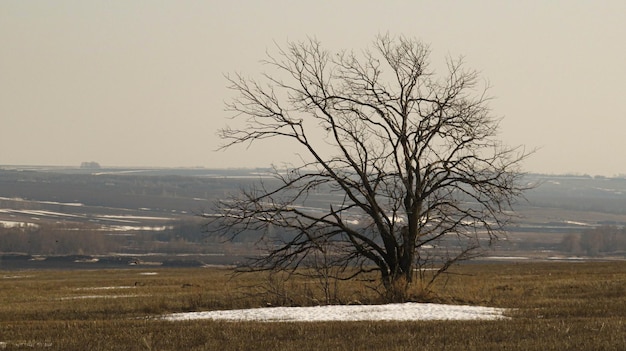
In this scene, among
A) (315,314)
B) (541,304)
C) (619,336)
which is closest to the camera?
(619,336)

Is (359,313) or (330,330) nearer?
(330,330)

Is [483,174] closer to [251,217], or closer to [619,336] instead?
[251,217]

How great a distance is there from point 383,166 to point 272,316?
8205 millimetres

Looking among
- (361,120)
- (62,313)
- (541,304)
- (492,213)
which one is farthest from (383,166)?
(62,313)

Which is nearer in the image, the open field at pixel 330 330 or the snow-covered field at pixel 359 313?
the open field at pixel 330 330

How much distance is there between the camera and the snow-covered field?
24547mm

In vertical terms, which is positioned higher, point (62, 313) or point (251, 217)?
point (251, 217)

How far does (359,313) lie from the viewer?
1000 inches

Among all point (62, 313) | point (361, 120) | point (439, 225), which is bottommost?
point (62, 313)

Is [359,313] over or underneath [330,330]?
underneath

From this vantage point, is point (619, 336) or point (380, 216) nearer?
point (619, 336)

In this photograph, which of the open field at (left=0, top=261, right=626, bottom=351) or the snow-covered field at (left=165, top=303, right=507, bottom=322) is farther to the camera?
the snow-covered field at (left=165, top=303, right=507, bottom=322)

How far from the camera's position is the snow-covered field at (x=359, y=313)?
24.5m

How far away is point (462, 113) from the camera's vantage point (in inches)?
1261
